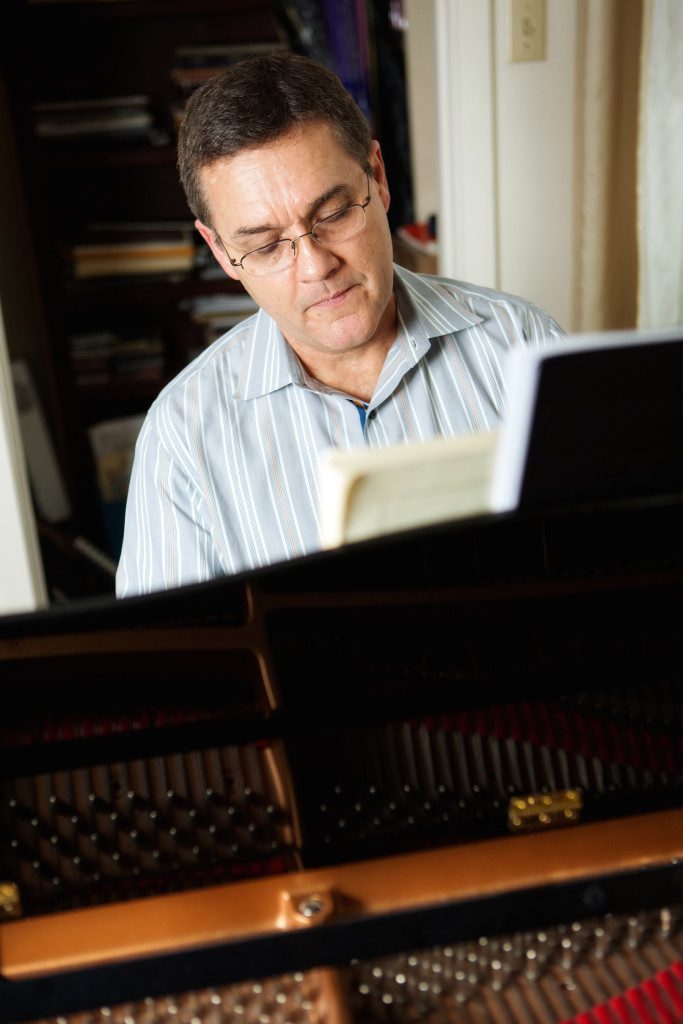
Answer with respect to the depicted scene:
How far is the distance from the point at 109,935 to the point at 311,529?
73 centimetres

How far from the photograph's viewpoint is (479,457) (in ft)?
2.55

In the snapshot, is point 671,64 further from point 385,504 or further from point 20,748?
point 20,748

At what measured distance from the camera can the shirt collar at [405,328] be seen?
148 cm

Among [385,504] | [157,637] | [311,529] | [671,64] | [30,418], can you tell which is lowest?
[30,418]

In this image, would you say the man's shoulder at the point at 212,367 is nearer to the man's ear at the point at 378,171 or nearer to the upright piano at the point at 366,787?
the man's ear at the point at 378,171

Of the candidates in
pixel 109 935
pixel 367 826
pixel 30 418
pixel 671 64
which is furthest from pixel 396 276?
pixel 30 418

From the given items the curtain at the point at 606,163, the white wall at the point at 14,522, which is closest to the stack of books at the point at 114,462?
the white wall at the point at 14,522

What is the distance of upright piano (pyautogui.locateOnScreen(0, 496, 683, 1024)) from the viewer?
84 cm

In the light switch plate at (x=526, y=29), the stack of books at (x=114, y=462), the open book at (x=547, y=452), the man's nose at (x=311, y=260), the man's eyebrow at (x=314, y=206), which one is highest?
the light switch plate at (x=526, y=29)

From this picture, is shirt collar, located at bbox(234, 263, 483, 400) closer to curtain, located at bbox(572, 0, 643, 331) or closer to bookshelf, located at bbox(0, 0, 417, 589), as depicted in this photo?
curtain, located at bbox(572, 0, 643, 331)

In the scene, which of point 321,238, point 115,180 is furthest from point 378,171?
point 115,180

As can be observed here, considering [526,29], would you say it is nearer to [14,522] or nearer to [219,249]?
[219,249]

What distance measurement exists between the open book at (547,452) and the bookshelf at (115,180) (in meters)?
2.38

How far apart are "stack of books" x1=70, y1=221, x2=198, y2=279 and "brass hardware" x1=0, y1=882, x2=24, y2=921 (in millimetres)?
2503
